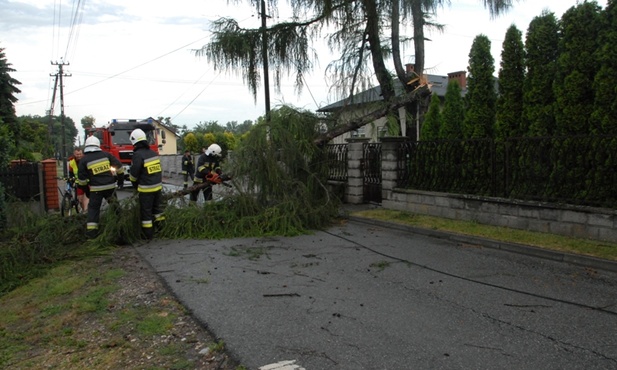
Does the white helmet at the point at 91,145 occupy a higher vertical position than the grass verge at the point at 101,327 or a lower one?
higher

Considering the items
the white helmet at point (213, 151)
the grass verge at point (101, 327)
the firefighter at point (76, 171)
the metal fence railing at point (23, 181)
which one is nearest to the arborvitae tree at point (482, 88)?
the white helmet at point (213, 151)

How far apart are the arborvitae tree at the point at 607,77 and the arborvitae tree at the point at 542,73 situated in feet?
2.96

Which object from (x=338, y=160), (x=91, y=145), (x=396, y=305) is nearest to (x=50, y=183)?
(x=91, y=145)

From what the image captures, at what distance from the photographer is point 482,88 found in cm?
993

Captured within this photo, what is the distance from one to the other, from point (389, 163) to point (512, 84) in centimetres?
315

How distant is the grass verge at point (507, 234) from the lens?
646 cm

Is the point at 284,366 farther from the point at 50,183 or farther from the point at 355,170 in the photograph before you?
the point at 50,183

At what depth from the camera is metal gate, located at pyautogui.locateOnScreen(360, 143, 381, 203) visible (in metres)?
11.8

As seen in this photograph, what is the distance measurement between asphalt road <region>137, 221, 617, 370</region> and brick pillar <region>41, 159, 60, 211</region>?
21.6 ft

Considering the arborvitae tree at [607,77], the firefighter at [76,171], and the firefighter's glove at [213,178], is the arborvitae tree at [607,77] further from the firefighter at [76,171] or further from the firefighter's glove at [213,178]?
the firefighter at [76,171]

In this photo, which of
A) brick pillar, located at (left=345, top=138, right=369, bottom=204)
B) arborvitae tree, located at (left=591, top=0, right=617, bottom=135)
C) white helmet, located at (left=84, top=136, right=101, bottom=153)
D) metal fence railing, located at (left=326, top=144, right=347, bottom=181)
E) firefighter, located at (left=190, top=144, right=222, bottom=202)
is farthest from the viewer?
metal fence railing, located at (left=326, top=144, right=347, bottom=181)

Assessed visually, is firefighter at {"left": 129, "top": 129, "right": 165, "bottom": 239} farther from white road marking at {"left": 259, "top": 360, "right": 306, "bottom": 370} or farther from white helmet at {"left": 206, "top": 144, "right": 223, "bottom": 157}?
white road marking at {"left": 259, "top": 360, "right": 306, "bottom": 370}

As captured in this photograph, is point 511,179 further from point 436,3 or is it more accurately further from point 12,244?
point 12,244

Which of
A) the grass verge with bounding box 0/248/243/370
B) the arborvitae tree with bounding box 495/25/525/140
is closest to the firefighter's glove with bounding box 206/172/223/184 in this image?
the grass verge with bounding box 0/248/243/370
